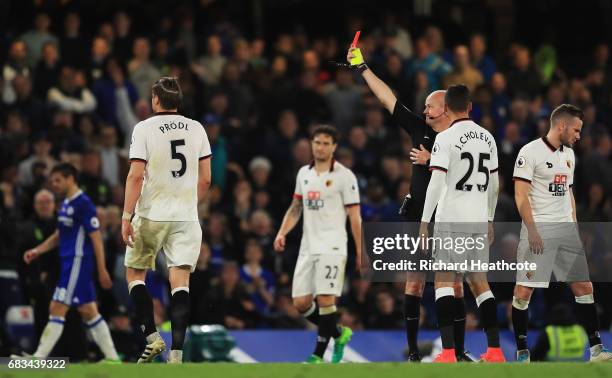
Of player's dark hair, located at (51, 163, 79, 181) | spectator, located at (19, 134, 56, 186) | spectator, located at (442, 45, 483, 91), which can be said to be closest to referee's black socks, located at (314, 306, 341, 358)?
player's dark hair, located at (51, 163, 79, 181)

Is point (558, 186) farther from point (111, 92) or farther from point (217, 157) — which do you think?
point (111, 92)

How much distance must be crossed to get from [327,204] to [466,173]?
2931 mm

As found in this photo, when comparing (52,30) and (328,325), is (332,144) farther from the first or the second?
(52,30)

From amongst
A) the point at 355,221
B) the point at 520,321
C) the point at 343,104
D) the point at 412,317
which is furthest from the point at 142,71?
the point at 520,321

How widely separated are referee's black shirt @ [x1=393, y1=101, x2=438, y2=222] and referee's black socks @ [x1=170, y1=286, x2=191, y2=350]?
2.40 m

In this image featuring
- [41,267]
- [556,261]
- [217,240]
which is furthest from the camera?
[217,240]

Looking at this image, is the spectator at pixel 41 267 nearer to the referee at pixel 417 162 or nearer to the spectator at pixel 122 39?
the spectator at pixel 122 39

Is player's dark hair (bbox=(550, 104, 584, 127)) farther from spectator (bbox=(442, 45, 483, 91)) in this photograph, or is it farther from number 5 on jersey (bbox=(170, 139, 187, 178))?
spectator (bbox=(442, 45, 483, 91))

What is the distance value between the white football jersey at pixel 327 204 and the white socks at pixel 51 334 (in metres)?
3.09

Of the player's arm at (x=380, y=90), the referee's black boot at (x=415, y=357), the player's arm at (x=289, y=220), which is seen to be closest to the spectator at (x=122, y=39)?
the player's arm at (x=289, y=220)

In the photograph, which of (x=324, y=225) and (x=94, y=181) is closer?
(x=324, y=225)

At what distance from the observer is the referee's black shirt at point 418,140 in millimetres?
14055

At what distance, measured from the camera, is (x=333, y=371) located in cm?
1144

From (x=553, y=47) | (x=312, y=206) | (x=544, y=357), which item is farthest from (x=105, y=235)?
(x=553, y=47)
